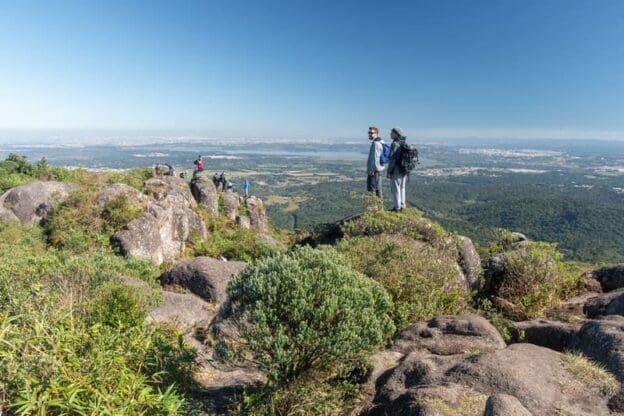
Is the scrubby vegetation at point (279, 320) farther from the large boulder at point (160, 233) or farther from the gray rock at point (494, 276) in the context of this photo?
the large boulder at point (160, 233)

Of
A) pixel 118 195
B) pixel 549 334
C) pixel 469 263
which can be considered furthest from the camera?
pixel 118 195

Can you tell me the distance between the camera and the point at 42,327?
3506 millimetres

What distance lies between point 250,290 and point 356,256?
4.21 m

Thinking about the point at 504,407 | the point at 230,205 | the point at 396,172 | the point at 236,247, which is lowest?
the point at 236,247

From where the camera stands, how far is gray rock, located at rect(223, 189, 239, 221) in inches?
1064

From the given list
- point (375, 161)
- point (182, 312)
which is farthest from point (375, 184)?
point (182, 312)

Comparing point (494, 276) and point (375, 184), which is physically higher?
point (375, 184)

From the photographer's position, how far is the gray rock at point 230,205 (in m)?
27.0

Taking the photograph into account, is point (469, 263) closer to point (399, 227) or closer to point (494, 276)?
point (494, 276)

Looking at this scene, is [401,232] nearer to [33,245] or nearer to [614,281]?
[614,281]

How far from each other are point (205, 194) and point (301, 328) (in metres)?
22.1

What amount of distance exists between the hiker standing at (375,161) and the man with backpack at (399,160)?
543 millimetres

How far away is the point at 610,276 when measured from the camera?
9.75 m

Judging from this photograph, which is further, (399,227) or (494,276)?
(399,227)
